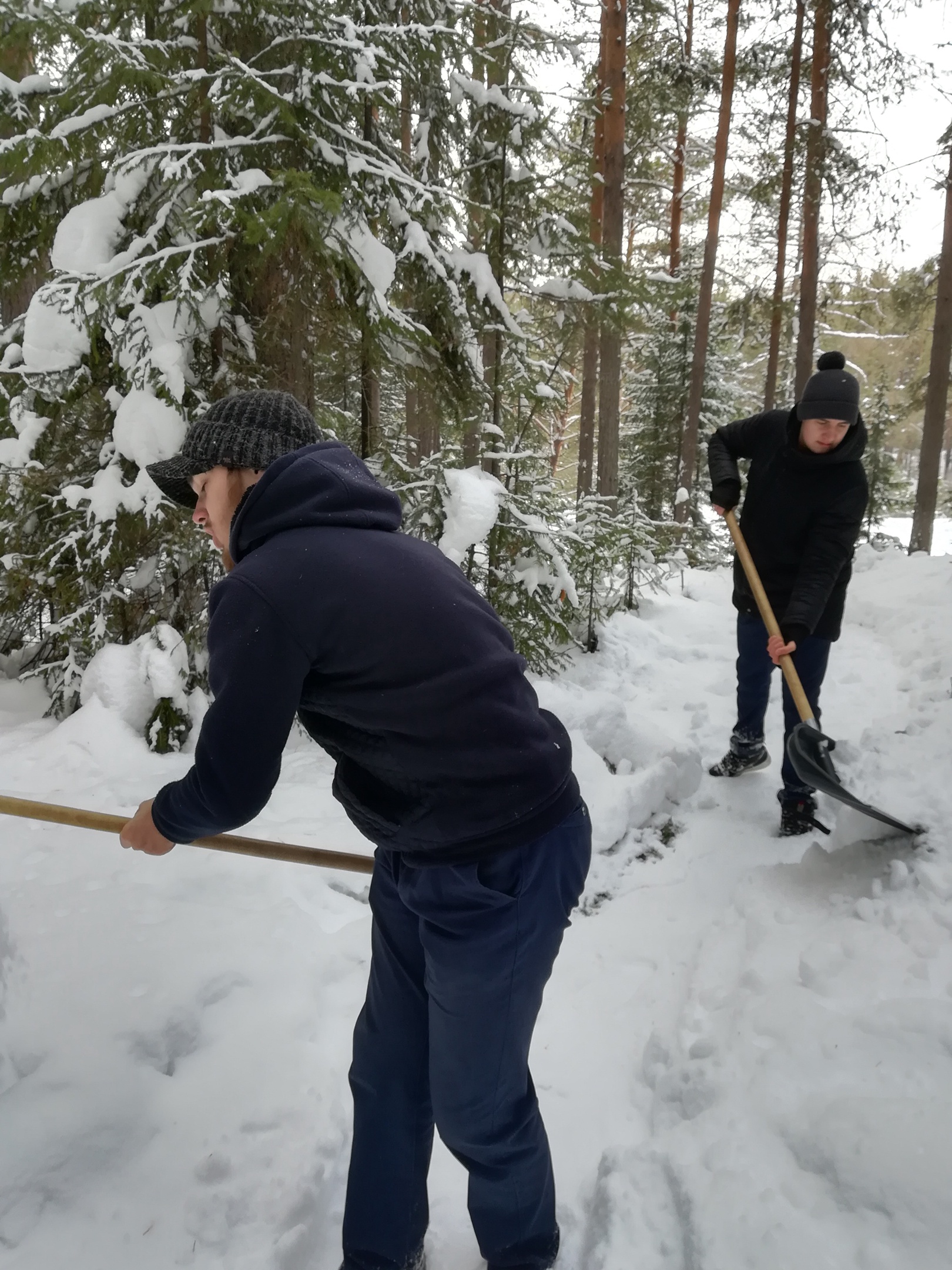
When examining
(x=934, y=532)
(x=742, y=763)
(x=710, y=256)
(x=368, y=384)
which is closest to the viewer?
(x=742, y=763)

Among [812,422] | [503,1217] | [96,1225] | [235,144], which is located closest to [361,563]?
[503,1217]

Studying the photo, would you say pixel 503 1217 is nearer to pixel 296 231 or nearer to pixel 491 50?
pixel 296 231

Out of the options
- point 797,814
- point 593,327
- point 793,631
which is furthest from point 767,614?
point 593,327

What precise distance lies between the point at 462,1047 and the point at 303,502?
3.99 ft

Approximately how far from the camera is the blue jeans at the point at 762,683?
13.1ft

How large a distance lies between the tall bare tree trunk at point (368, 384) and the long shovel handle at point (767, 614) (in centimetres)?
247

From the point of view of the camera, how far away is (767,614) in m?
3.96

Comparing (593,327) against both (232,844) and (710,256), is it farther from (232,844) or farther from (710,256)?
(710,256)

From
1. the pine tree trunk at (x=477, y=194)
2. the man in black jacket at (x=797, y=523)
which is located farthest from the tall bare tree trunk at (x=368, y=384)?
the man in black jacket at (x=797, y=523)

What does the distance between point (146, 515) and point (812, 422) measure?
3653 millimetres

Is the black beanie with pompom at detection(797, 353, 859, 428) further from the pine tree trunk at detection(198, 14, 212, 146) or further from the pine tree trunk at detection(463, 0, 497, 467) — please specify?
the pine tree trunk at detection(198, 14, 212, 146)

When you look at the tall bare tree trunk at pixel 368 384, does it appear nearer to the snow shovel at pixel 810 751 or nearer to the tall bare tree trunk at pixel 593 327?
the tall bare tree trunk at pixel 593 327

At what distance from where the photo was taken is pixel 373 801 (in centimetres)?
157

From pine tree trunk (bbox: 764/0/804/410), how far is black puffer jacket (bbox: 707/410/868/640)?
28.9ft
